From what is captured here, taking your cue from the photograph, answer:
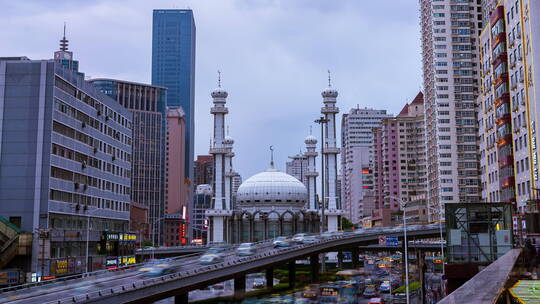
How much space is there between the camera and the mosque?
433 ft

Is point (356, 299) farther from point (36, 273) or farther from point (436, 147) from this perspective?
point (436, 147)

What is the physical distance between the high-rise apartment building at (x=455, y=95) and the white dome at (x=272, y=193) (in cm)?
3273

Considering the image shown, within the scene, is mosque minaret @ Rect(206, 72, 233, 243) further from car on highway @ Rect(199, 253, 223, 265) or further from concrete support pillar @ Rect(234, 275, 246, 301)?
car on highway @ Rect(199, 253, 223, 265)

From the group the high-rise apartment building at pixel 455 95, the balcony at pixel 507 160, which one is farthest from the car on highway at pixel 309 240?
the high-rise apartment building at pixel 455 95

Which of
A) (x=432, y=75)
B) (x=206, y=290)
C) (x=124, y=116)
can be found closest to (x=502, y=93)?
(x=206, y=290)

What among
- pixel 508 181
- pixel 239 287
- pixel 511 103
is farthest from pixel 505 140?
pixel 239 287

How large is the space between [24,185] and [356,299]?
133 feet

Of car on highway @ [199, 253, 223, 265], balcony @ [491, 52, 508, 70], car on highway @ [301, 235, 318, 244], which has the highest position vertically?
balcony @ [491, 52, 508, 70]

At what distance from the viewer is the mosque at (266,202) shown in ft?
433

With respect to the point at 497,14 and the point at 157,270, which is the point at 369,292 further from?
the point at 497,14

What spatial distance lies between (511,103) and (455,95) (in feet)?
226

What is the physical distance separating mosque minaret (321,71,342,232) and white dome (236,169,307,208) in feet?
22.3

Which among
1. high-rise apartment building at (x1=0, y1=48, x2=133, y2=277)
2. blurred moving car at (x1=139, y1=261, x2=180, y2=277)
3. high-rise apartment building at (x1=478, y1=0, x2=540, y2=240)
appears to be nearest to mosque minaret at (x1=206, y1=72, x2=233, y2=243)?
high-rise apartment building at (x1=0, y1=48, x2=133, y2=277)

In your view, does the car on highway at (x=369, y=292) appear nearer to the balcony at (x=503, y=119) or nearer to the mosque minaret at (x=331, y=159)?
the balcony at (x=503, y=119)
